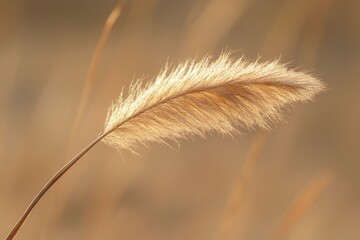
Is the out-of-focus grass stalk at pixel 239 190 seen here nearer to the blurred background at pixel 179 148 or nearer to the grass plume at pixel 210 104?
the blurred background at pixel 179 148

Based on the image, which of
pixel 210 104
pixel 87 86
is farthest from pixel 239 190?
pixel 210 104

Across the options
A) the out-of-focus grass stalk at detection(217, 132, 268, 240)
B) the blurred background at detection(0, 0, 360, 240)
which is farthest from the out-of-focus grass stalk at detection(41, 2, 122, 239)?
the out-of-focus grass stalk at detection(217, 132, 268, 240)

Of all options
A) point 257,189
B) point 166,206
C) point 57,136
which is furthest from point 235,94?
point 57,136

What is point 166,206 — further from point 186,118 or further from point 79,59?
point 186,118

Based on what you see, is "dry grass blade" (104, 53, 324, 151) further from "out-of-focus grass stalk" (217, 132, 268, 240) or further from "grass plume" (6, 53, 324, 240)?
"out-of-focus grass stalk" (217, 132, 268, 240)

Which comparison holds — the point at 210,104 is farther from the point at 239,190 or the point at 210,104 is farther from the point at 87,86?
the point at 239,190

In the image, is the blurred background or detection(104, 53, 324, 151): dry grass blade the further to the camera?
the blurred background

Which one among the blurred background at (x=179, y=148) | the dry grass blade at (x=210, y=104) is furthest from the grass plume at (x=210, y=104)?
the blurred background at (x=179, y=148)

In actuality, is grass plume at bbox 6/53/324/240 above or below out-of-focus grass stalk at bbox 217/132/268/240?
above

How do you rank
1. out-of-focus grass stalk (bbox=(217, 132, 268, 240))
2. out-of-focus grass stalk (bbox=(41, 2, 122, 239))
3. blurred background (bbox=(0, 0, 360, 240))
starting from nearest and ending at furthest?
out-of-focus grass stalk (bbox=(41, 2, 122, 239)) → out-of-focus grass stalk (bbox=(217, 132, 268, 240)) → blurred background (bbox=(0, 0, 360, 240))
